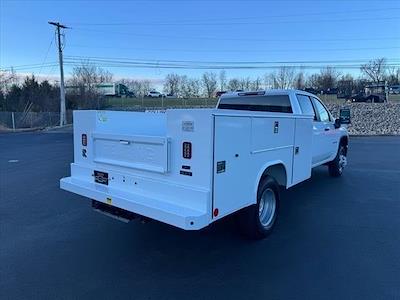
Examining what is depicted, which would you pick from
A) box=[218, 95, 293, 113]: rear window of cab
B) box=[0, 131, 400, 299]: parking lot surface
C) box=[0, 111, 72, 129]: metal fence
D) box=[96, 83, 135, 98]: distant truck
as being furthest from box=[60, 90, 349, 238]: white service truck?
box=[96, 83, 135, 98]: distant truck

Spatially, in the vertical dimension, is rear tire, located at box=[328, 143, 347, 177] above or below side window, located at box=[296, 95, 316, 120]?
below

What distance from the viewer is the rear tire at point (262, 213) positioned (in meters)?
4.51

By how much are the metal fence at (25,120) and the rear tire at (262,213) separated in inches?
1313

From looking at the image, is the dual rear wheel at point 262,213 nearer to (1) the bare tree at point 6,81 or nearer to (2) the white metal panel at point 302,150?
(2) the white metal panel at point 302,150

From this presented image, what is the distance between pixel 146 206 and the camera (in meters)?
3.78

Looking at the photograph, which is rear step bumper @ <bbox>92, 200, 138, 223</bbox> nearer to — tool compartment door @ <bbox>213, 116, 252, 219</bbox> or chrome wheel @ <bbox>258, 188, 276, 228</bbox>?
tool compartment door @ <bbox>213, 116, 252, 219</bbox>

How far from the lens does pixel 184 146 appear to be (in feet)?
12.1

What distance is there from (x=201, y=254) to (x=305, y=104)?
3.86 metres

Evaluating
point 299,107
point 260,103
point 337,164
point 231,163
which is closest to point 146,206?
point 231,163

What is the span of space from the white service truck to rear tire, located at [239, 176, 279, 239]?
0.6 inches

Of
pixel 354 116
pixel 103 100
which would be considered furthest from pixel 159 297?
pixel 103 100

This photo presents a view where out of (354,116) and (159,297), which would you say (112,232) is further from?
(354,116)

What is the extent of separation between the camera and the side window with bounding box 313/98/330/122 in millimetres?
7414

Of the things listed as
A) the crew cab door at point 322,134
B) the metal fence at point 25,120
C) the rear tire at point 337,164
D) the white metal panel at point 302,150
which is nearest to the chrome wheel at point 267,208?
the white metal panel at point 302,150
